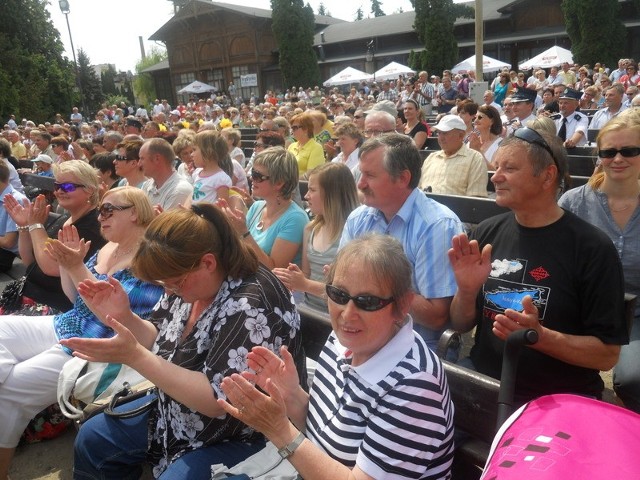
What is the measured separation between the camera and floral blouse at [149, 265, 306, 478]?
86.4 inches

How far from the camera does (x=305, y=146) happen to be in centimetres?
724

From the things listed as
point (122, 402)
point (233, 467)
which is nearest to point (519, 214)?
point (233, 467)

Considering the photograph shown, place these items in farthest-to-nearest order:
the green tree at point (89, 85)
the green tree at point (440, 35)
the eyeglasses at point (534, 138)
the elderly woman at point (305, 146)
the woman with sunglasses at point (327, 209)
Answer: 1. the green tree at point (89, 85)
2. the green tree at point (440, 35)
3. the elderly woman at point (305, 146)
4. the woman with sunglasses at point (327, 209)
5. the eyeglasses at point (534, 138)

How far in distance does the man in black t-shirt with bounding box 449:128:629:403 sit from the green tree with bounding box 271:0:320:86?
1655 inches

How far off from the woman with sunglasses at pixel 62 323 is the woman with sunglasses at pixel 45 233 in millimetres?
607

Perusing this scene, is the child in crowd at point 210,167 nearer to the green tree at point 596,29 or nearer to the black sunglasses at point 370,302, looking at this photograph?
the black sunglasses at point 370,302

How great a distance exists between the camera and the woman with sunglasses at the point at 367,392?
66.2 inches

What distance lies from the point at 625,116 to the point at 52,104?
135 ft

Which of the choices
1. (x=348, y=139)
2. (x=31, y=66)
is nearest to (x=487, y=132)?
(x=348, y=139)

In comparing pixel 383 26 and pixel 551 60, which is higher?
pixel 383 26

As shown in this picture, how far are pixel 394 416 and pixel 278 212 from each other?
2619 millimetres

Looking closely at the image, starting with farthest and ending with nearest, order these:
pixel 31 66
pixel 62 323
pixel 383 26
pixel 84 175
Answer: pixel 383 26
pixel 31 66
pixel 84 175
pixel 62 323

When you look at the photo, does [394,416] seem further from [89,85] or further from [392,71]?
Result: [89,85]

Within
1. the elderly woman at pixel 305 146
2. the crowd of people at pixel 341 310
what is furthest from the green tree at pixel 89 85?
the crowd of people at pixel 341 310
